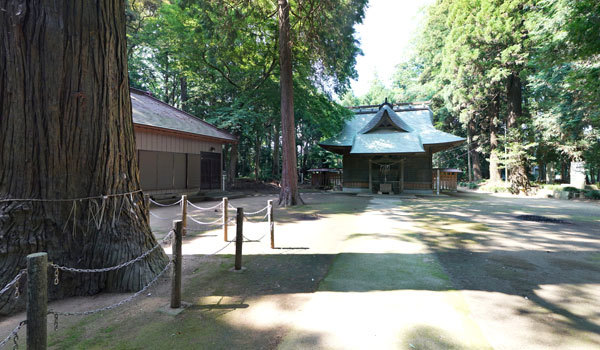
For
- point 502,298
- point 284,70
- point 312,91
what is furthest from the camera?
point 312,91

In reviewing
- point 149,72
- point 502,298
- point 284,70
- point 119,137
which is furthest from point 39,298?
point 149,72

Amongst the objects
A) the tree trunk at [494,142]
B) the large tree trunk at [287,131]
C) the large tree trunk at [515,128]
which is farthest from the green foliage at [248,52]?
the tree trunk at [494,142]

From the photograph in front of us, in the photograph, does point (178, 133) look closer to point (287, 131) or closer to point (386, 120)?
point (287, 131)

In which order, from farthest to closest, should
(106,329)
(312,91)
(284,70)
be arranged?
(312,91) < (284,70) < (106,329)

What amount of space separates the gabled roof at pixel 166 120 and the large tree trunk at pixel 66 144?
25.5ft

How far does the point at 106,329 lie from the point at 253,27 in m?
16.4

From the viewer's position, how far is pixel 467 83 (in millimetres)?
20016

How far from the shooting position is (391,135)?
19109 millimetres

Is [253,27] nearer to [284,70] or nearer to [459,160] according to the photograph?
[284,70]

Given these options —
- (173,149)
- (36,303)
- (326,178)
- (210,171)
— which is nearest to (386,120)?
(326,178)

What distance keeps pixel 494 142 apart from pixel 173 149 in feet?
83.3

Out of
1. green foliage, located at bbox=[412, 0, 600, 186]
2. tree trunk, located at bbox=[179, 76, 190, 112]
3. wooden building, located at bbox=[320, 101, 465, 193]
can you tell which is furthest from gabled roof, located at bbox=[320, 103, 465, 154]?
tree trunk, located at bbox=[179, 76, 190, 112]

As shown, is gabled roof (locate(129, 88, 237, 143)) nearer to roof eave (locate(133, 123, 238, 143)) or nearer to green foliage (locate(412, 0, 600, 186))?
roof eave (locate(133, 123, 238, 143))

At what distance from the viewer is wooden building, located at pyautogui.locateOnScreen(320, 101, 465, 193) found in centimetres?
1817
